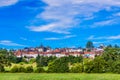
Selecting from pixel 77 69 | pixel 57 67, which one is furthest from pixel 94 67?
pixel 57 67

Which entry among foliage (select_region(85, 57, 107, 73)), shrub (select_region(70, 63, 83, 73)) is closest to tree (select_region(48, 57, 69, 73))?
shrub (select_region(70, 63, 83, 73))

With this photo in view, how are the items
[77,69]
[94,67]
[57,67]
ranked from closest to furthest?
[94,67], [77,69], [57,67]

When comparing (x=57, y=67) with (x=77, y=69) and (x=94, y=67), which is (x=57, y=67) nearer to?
(x=77, y=69)

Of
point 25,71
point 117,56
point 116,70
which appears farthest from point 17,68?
point 117,56

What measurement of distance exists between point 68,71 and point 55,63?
3234mm

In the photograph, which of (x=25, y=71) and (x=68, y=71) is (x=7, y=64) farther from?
(x=68, y=71)

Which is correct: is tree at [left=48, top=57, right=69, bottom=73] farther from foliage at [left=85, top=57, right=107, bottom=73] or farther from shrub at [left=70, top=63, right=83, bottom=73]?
foliage at [left=85, top=57, right=107, bottom=73]

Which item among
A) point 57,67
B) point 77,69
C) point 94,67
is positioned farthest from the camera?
point 57,67

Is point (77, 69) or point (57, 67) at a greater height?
point (57, 67)

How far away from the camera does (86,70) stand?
2442 inches

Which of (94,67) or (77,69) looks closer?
(94,67)

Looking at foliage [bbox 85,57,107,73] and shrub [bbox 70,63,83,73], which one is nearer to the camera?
foliage [bbox 85,57,107,73]

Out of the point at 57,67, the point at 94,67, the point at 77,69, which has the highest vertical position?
the point at 57,67

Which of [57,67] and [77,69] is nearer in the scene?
[77,69]
